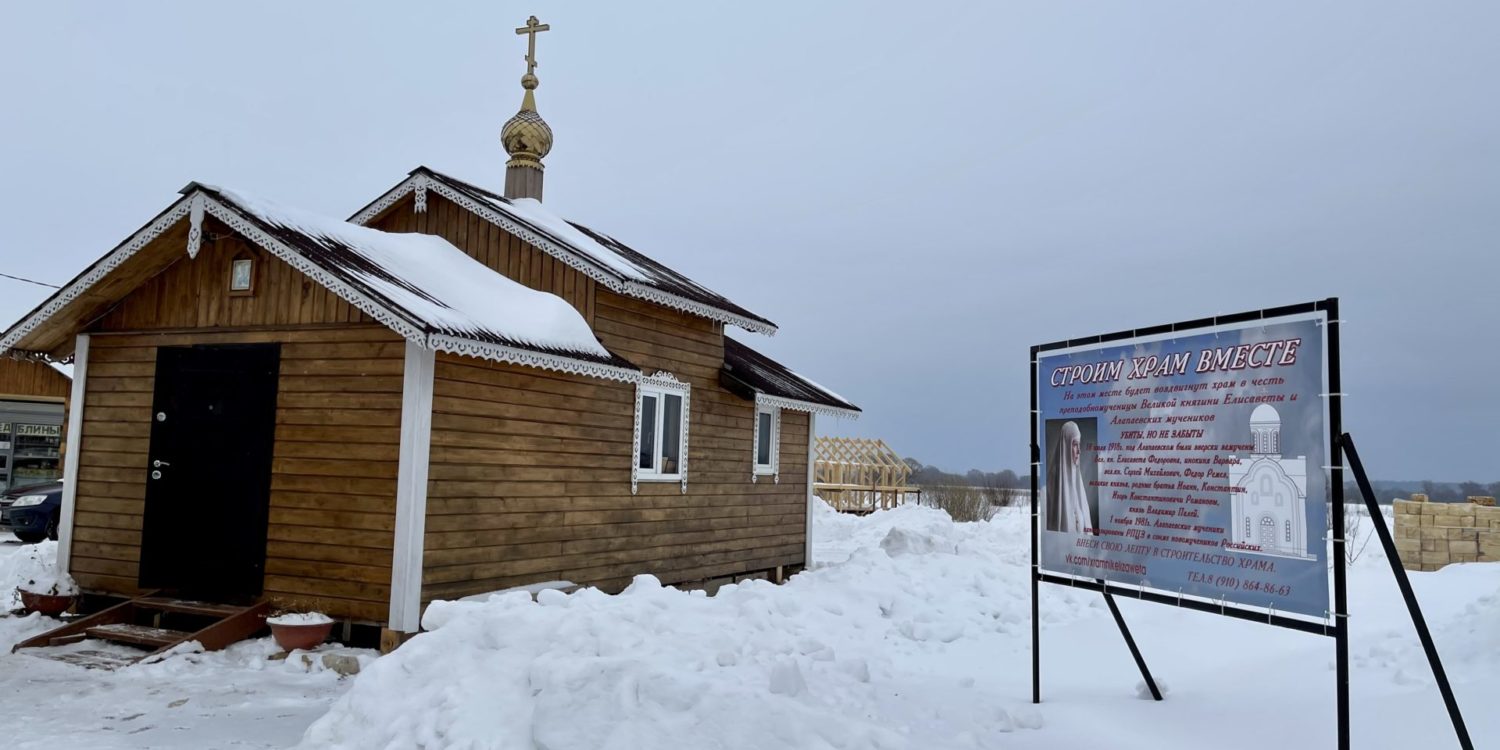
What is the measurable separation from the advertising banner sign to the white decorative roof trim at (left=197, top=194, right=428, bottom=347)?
4.76m

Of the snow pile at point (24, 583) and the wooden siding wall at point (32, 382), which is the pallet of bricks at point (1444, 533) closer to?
the snow pile at point (24, 583)

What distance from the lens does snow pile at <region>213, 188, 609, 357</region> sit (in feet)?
28.1

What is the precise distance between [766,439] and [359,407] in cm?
660

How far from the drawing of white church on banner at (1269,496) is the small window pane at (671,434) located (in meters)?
7.35

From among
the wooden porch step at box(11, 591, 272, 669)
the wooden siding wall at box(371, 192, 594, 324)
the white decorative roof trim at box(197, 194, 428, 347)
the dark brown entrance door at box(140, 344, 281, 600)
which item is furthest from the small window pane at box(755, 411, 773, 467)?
the wooden porch step at box(11, 591, 272, 669)

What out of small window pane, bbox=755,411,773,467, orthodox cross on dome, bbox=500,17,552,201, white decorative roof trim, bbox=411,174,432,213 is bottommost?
small window pane, bbox=755,411,773,467

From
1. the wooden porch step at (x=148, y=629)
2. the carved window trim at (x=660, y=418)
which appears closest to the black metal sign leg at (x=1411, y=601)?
the carved window trim at (x=660, y=418)

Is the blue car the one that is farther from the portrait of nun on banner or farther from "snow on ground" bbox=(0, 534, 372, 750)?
the portrait of nun on banner

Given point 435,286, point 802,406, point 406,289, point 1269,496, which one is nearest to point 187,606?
point 406,289

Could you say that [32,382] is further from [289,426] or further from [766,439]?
[766,439]

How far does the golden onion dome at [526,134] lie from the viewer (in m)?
13.6

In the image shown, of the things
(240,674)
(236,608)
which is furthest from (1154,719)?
(236,608)

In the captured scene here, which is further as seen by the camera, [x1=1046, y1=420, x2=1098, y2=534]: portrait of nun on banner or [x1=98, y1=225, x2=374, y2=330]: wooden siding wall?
[x1=98, y1=225, x2=374, y2=330]: wooden siding wall

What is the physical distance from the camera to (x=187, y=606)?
8.80 meters
